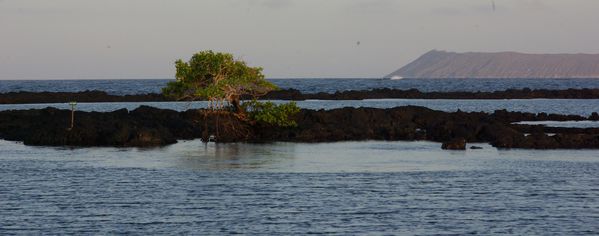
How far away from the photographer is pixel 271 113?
54.2 meters

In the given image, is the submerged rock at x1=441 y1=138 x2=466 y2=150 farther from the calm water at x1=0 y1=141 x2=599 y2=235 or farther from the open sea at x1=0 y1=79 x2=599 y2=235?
the open sea at x1=0 y1=79 x2=599 y2=235

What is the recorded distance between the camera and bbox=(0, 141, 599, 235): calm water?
84.8 ft

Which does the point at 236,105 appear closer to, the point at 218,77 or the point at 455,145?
the point at 218,77

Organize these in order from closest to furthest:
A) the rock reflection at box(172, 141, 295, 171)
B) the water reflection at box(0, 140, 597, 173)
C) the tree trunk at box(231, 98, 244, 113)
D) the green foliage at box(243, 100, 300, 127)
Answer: the water reflection at box(0, 140, 597, 173) < the rock reflection at box(172, 141, 295, 171) < the tree trunk at box(231, 98, 244, 113) < the green foliage at box(243, 100, 300, 127)

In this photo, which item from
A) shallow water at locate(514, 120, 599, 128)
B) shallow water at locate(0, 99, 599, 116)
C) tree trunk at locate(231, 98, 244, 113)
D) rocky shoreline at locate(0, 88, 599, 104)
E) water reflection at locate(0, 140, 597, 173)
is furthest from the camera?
rocky shoreline at locate(0, 88, 599, 104)

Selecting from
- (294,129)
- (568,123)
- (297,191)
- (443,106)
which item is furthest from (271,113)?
(443,106)

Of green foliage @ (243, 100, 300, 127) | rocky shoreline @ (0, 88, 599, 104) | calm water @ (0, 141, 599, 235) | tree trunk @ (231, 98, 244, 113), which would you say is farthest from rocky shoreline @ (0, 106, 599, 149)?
rocky shoreline @ (0, 88, 599, 104)

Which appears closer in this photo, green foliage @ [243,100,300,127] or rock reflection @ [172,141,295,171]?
rock reflection @ [172,141,295,171]

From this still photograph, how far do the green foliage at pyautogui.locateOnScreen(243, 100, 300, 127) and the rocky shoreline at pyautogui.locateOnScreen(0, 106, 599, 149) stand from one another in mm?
567

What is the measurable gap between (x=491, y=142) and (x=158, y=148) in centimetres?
1723

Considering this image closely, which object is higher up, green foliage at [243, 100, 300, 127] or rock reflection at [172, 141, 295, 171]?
green foliage at [243, 100, 300, 127]

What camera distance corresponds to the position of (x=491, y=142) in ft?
169

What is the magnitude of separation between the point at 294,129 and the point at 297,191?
23.3 metres

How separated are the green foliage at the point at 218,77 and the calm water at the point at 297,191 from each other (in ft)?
15.6
